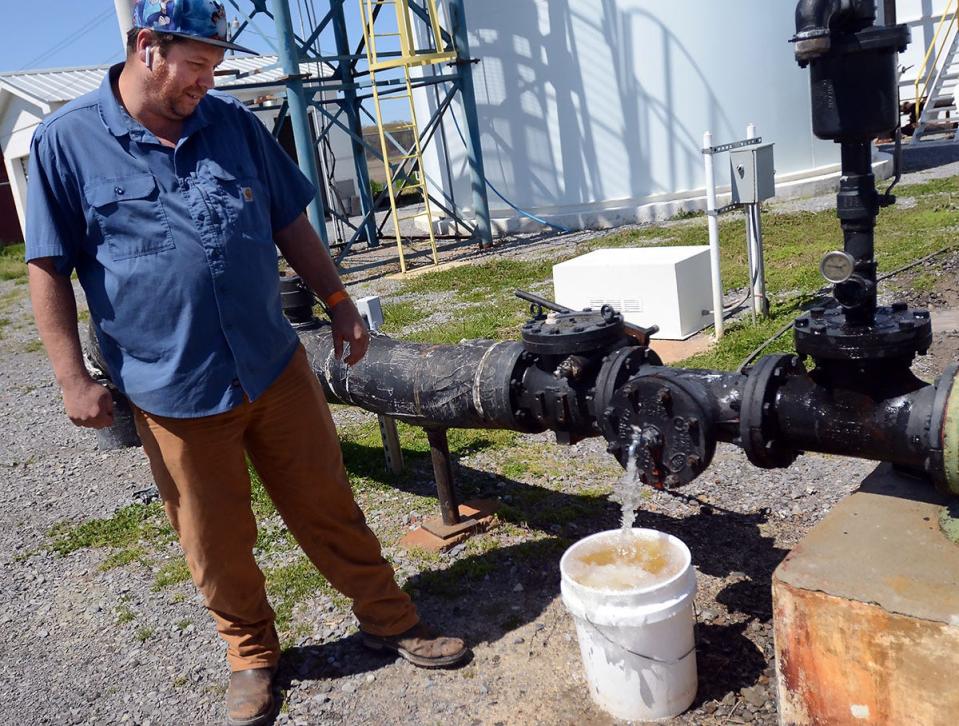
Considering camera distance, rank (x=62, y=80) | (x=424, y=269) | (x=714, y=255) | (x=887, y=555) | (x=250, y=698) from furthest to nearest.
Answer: (x=62, y=80) → (x=424, y=269) → (x=714, y=255) → (x=250, y=698) → (x=887, y=555)

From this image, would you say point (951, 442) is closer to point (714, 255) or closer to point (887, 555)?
point (887, 555)

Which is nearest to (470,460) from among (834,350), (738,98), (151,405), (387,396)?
(387,396)

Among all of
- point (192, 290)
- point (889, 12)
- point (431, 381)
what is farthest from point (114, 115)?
point (889, 12)

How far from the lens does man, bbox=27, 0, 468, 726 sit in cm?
253

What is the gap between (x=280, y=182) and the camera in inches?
115

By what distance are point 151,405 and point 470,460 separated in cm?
234

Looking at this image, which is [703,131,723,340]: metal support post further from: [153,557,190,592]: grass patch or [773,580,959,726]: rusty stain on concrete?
[773,580,959,726]: rusty stain on concrete

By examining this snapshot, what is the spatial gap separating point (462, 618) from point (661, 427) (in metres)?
1.15

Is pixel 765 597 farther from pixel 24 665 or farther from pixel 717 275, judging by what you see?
pixel 717 275

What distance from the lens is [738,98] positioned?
A: 1226cm

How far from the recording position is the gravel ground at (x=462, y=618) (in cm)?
287

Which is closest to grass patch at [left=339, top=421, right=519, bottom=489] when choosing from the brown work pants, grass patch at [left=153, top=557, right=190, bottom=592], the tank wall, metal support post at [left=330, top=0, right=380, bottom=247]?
grass patch at [left=153, top=557, right=190, bottom=592]

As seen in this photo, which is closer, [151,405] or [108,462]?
[151,405]

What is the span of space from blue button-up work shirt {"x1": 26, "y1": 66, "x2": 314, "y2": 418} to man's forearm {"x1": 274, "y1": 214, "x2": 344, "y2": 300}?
9.6 inches
